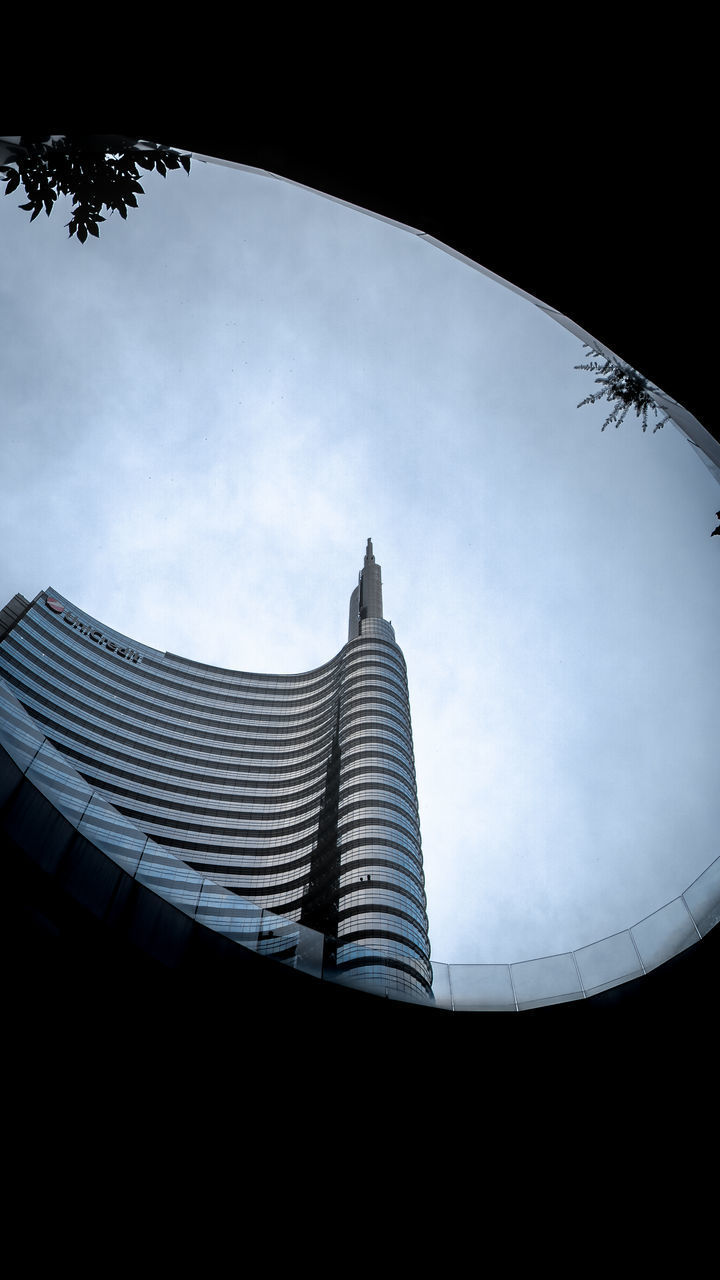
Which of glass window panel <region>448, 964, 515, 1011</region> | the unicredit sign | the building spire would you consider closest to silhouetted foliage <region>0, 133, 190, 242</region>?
glass window panel <region>448, 964, 515, 1011</region>

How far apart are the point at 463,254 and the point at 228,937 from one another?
8.41 metres

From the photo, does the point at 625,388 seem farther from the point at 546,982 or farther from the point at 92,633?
the point at 92,633

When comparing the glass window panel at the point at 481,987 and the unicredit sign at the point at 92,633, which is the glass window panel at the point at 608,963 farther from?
the unicredit sign at the point at 92,633

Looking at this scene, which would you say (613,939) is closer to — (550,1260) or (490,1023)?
(490,1023)

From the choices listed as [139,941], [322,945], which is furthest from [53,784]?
[322,945]

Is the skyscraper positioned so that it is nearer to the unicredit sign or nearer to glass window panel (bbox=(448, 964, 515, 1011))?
the unicredit sign

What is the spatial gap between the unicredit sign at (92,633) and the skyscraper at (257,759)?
1.05 ft

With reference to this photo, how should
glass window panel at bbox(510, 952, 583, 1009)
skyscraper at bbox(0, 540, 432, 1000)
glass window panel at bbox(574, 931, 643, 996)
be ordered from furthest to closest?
skyscraper at bbox(0, 540, 432, 1000)
glass window panel at bbox(510, 952, 583, 1009)
glass window panel at bbox(574, 931, 643, 996)

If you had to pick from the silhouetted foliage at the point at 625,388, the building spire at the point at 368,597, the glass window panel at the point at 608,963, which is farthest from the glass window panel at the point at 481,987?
the building spire at the point at 368,597

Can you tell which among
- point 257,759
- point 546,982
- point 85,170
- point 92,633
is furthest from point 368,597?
point 85,170

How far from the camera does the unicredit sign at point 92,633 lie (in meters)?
101

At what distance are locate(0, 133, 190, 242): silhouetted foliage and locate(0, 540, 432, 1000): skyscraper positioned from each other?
54275 mm

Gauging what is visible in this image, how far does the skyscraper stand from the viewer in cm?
5859

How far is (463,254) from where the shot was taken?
4.92m
